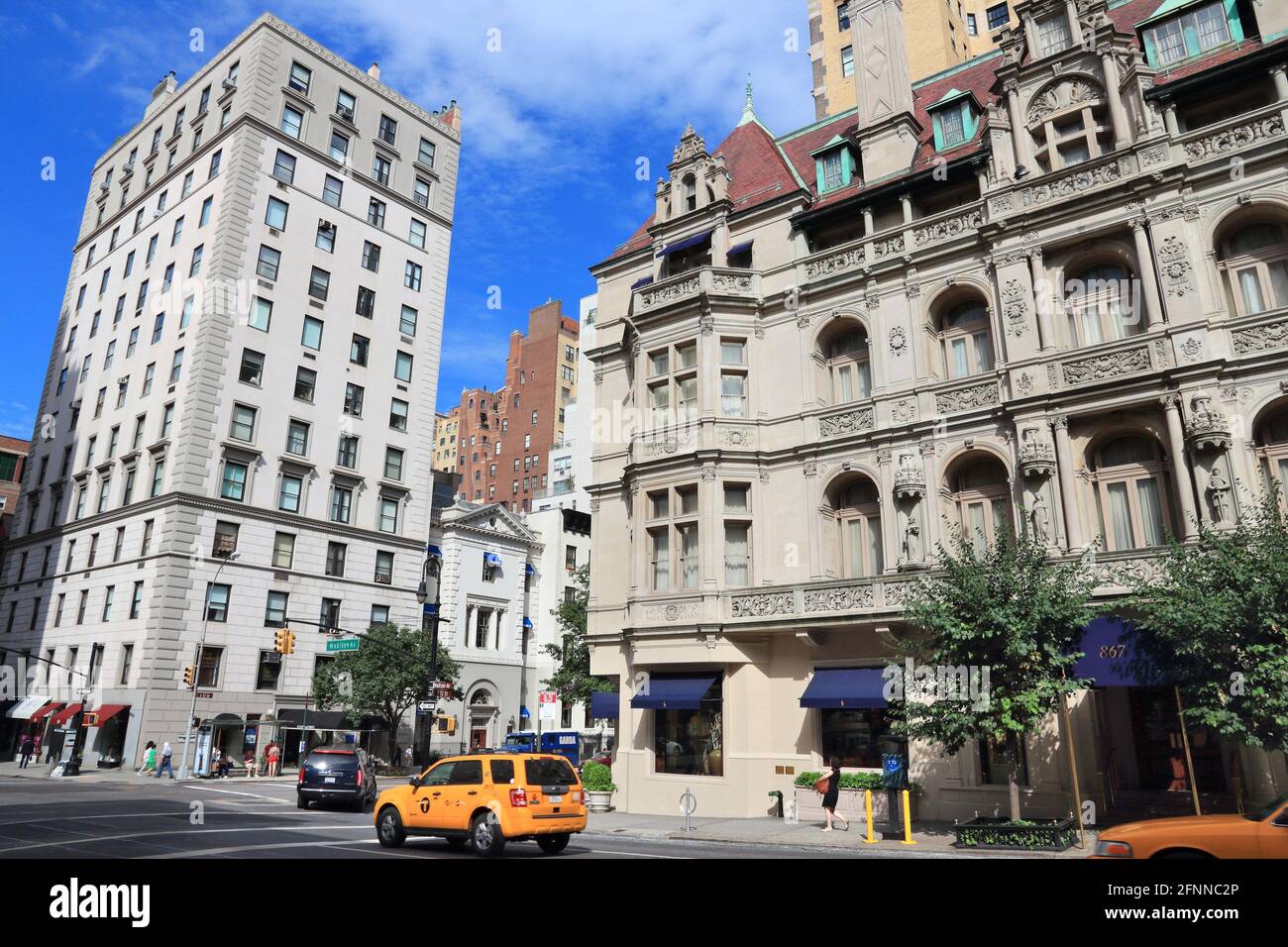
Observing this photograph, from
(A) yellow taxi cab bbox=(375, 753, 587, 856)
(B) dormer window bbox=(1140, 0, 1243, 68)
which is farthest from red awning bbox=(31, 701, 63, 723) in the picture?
(B) dormer window bbox=(1140, 0, 1243, 68)

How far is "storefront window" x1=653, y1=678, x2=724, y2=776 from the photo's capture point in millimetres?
26141

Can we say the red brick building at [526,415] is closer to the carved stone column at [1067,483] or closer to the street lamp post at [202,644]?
the street lamp post at [202,644]

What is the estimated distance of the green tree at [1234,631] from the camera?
15695 millimetres

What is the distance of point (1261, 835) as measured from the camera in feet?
31.2

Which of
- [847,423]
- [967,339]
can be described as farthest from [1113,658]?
[967,339]

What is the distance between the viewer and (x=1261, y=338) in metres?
20.8

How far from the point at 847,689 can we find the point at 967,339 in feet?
37.4

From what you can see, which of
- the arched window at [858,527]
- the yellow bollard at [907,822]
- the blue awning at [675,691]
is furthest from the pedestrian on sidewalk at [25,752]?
the yellow bollard at [907,822]

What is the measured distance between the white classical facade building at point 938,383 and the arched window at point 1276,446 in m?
0.07

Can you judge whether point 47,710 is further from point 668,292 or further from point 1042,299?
point 1042,299

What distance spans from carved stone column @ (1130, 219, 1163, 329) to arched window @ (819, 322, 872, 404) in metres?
7.98
